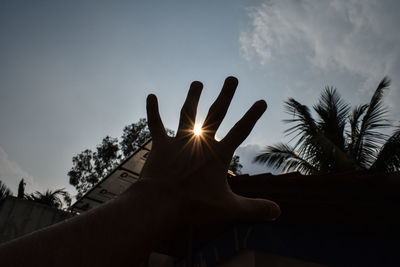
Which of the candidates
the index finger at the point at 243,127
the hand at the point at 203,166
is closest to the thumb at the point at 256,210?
the hand at the point at 203,166

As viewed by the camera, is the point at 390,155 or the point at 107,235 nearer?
the point at 107,235

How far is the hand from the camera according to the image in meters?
0.93

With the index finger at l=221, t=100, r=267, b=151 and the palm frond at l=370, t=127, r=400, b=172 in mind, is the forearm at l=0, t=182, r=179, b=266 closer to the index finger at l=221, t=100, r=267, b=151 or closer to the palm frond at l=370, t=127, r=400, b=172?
the index finger at l=221, t=100, r=267, b=151

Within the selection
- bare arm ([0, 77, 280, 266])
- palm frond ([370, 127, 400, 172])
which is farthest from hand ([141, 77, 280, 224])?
palm frond ([370, 127, 400, 172])

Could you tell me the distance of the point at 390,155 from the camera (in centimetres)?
701

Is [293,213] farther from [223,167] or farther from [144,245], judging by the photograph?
[144,245]

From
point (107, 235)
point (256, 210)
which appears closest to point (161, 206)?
point (107, 235)

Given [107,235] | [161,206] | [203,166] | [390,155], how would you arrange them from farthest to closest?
[390,155] → [203,166] → [161,206] → [107,235]

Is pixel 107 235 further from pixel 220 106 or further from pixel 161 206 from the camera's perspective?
pixel 220 106

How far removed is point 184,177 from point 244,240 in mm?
2646

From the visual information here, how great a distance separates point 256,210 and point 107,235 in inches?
22.4

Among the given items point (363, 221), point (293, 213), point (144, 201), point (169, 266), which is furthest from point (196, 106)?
point (169, 266)

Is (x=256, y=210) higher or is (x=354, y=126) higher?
(x=354, y=126)

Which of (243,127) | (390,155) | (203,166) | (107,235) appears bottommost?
(107,235)
